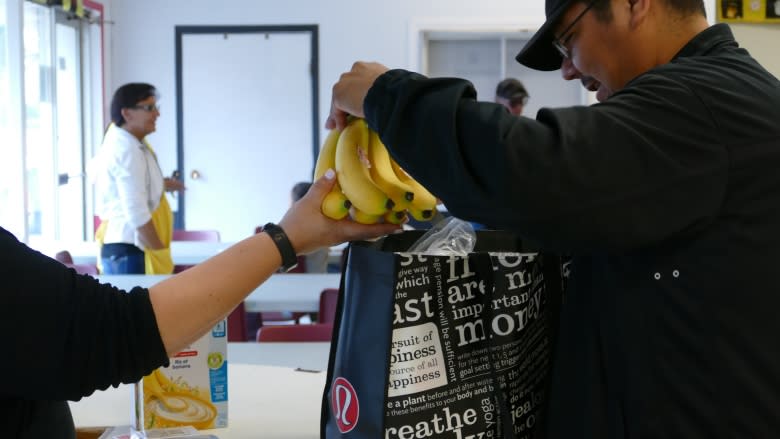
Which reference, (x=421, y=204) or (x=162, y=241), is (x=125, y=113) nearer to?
(x=162, y=241)

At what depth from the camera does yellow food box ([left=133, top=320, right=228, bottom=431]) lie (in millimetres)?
1776

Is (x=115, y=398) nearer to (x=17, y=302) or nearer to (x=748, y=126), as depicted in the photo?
(x=17, y=302)

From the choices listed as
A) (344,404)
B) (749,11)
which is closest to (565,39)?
(344,404)

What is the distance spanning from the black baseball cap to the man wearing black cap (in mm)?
12

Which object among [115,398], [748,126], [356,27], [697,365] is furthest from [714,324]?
[356,27]

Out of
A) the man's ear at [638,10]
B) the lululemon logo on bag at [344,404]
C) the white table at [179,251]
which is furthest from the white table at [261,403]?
the white table at [179,251]

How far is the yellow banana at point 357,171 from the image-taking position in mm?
1409

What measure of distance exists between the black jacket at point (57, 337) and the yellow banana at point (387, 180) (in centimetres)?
40

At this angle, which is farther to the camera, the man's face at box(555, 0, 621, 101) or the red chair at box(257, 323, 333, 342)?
the red chair at box(257, 323, 333, 342)

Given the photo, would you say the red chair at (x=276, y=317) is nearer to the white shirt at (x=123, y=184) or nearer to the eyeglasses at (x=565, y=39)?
the white shirt at (x=123, y=184)

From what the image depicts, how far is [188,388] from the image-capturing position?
71.3 inches

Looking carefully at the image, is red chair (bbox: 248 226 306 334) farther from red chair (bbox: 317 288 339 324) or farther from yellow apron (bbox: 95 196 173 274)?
red chair (bbox: 317 288 339 324)

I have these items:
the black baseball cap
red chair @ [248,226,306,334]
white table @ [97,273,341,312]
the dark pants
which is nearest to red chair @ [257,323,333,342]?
white table @ [97,273,341,312]

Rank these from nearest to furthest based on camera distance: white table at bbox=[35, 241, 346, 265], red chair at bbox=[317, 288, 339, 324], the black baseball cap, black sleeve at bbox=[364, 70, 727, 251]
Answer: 1. black sleeve at bbox=[364, 70, 727, 251]
2. the black baseball cap
3. red chair at bbox=[317, 288, 339, 324]
4. white table at bbox=[35, 241, 346, 265]
